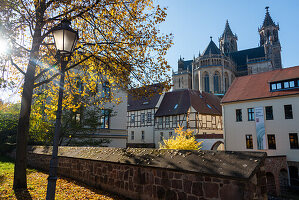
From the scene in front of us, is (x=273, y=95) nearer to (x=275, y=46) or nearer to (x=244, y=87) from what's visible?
(x=244, y=87)

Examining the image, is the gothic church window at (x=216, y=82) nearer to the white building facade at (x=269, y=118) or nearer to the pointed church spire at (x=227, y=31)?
the white building facade at (x=269, y=118)

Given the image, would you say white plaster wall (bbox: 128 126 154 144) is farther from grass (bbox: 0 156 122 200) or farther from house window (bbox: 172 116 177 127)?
grass (bbox: 0 156 122 200)

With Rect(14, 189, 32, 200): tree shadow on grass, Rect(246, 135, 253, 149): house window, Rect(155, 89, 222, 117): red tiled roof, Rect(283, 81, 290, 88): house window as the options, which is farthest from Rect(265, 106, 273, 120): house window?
Rect(14, 189, 32, 200): tree shadow on grass

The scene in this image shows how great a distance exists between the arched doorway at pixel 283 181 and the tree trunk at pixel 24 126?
890 inches

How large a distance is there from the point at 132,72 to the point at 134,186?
4775mm

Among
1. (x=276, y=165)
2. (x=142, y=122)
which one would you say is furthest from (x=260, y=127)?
(x=142, y=122)

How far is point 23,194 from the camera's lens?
6.43 metres

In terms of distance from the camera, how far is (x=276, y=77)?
25234 millimetres

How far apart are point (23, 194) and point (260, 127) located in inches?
920

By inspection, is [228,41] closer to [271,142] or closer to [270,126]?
[270,126]

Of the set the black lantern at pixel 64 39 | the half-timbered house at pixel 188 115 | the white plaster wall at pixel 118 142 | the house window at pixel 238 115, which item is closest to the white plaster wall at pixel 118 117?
the white plaster wall at pixel 118 142

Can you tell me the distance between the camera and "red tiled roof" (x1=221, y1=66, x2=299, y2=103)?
24.1 meters

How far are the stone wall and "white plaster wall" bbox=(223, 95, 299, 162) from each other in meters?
21.3

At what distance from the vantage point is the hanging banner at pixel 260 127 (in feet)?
77.3
